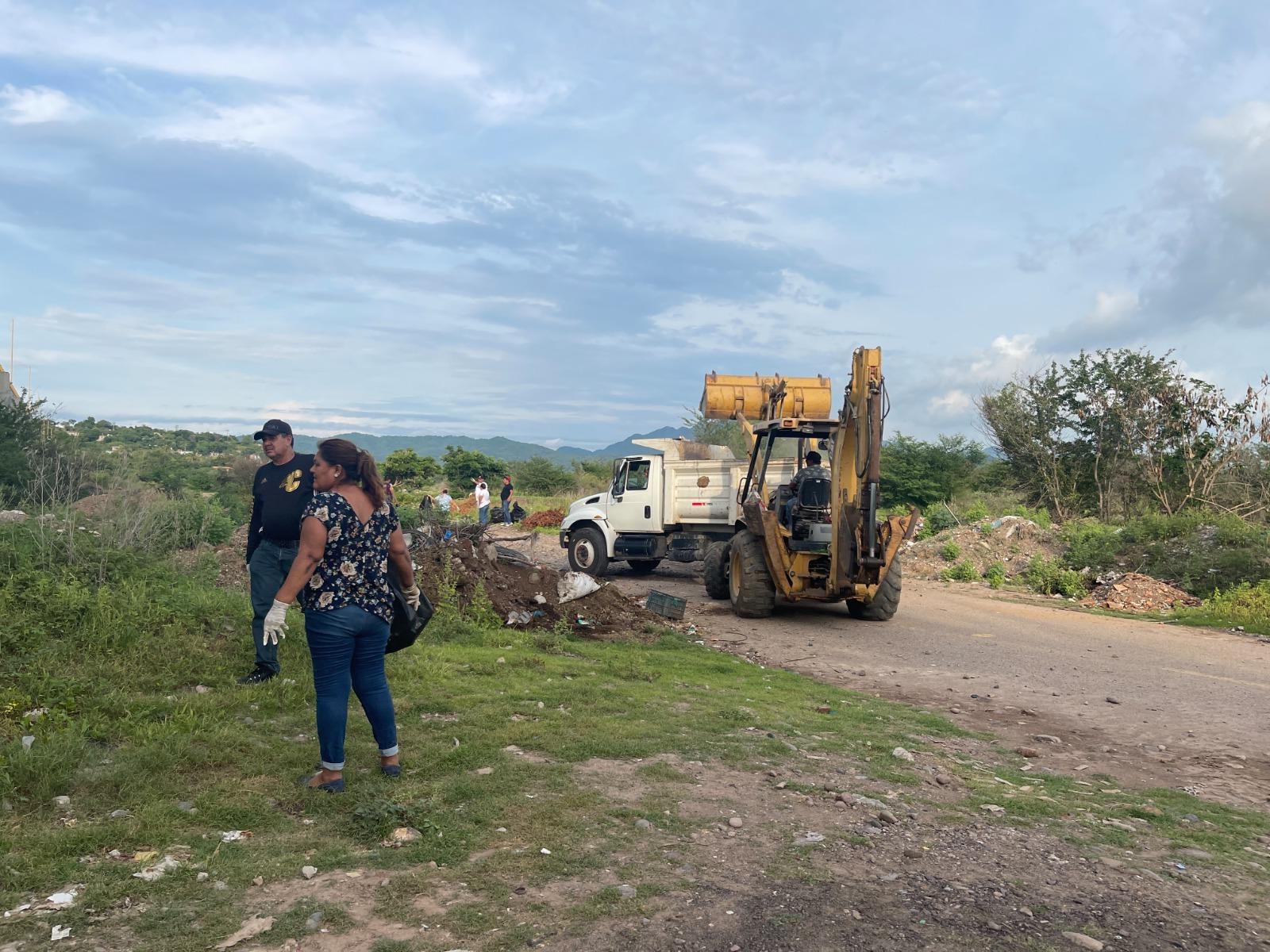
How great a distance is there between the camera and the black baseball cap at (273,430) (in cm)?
666

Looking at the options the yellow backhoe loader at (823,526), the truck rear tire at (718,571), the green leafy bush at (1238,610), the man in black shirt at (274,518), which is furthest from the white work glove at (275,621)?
the green leafy bush at (1238,610)

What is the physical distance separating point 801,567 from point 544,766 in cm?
838

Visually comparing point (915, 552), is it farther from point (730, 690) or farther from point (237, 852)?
point (237, 852)

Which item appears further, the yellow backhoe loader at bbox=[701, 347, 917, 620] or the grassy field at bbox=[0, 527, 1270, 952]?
the yellow backhoe loader at bbox=[701, 347, 917, 620]

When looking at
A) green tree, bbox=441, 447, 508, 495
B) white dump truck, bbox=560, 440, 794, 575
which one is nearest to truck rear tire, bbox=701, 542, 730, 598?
white dump truck, bbox=560, 440, 794, 575

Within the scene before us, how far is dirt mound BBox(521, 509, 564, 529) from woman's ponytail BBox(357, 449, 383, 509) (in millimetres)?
26108

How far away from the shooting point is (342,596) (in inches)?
189

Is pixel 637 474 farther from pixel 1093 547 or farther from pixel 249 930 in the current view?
pixel 249 930

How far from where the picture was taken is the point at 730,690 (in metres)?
8.20

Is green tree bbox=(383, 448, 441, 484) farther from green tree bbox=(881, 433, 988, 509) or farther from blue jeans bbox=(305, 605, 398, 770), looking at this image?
blue jeans bbox=(305, 605, 398, 770)

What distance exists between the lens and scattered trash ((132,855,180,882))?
3711 mm

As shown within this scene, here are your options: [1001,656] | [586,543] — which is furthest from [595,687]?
[586,543]

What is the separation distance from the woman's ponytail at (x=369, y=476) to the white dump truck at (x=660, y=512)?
40.2 feet

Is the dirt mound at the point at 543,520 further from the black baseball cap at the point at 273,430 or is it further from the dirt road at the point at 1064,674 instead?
the black baseball cap at the point at 273,430
